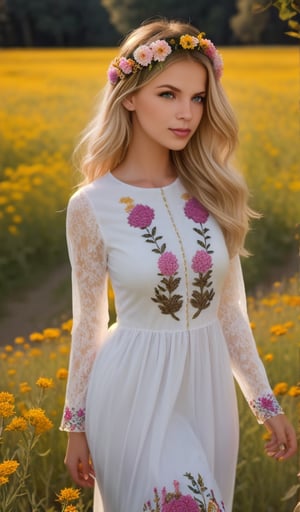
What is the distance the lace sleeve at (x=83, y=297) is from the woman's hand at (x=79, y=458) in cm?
3

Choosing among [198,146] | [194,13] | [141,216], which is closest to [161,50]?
[198,146]

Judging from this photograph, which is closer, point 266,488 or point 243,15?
point 266,488

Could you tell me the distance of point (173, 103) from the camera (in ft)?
7.16

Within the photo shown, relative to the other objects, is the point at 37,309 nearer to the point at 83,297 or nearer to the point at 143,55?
the point at 83,297

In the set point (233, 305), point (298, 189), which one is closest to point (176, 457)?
point (233, 305)

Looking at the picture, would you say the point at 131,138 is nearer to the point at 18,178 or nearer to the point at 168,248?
the point at 168,248

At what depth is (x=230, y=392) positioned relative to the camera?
2303 mm

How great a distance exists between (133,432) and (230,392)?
0.97 ft

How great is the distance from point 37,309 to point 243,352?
13.6 feet

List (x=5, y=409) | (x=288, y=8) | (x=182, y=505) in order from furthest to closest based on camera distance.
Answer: (x=288, y=8) < (x=5, y=409) < (x=182, y=505)

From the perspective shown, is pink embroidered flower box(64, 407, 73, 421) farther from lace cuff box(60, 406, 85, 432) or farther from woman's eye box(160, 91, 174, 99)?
woman's eye box(160, 91, 174, 99)

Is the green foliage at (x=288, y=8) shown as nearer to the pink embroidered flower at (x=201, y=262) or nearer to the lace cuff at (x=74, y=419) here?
the pink embroidered flower at (x=201, y=262)

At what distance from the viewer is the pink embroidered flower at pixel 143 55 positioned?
218 centimetres

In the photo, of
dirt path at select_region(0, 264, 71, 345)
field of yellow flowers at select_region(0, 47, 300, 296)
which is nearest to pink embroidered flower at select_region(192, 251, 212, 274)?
field of yellow flowers at select_region(0, 47, 300, 296)
